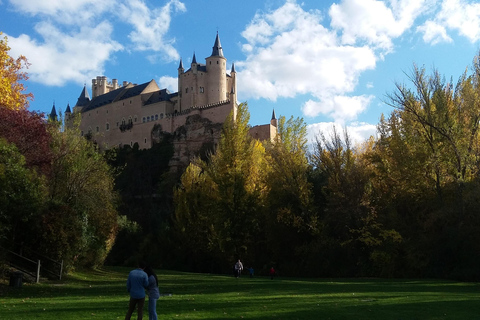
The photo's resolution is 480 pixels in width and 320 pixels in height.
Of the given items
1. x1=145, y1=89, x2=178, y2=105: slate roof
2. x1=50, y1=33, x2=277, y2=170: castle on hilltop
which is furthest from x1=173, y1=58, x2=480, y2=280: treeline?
x1=145, y1=89, x2=178, y2=105: slate roof

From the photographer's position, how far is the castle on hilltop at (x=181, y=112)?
243 ft

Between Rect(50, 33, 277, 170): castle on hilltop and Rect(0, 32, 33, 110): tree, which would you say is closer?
Rect(0, 32, 33, 110): tree

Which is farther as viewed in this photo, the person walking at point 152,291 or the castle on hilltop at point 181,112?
the castle on hilltop at point 181,112

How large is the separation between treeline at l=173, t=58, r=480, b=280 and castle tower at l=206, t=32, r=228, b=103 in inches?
1604

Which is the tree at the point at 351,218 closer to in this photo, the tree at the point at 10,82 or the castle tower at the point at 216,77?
the tree at the point at 10,82

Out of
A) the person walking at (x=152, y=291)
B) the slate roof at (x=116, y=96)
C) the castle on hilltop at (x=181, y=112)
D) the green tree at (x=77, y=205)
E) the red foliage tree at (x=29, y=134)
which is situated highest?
the slate roof at (x=116, y=96)

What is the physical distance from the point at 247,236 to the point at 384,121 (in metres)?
13.3

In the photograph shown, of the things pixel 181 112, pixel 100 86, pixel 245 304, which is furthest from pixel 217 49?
pixel 245 304

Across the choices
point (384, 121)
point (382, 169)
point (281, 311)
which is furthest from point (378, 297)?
point (384, 121)

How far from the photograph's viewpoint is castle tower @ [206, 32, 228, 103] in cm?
7900

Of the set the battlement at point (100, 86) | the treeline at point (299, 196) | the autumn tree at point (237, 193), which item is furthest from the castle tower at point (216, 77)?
the autumn tree at point (237, 193)

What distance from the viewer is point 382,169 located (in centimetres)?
3378

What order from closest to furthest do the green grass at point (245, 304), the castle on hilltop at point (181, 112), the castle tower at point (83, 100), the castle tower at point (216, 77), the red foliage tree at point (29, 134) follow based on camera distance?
the green grass at point (245, 304) < the red foliage tree at point (29, 134) < the castle on hilltop at point (181, 112) < the castle tower at point (216, 77) < the castle tower at point (83, 100)

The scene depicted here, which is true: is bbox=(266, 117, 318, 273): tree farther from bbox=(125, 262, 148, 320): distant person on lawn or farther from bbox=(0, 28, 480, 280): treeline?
bbox=(125, 262, 148, 320): distant person on lawn
